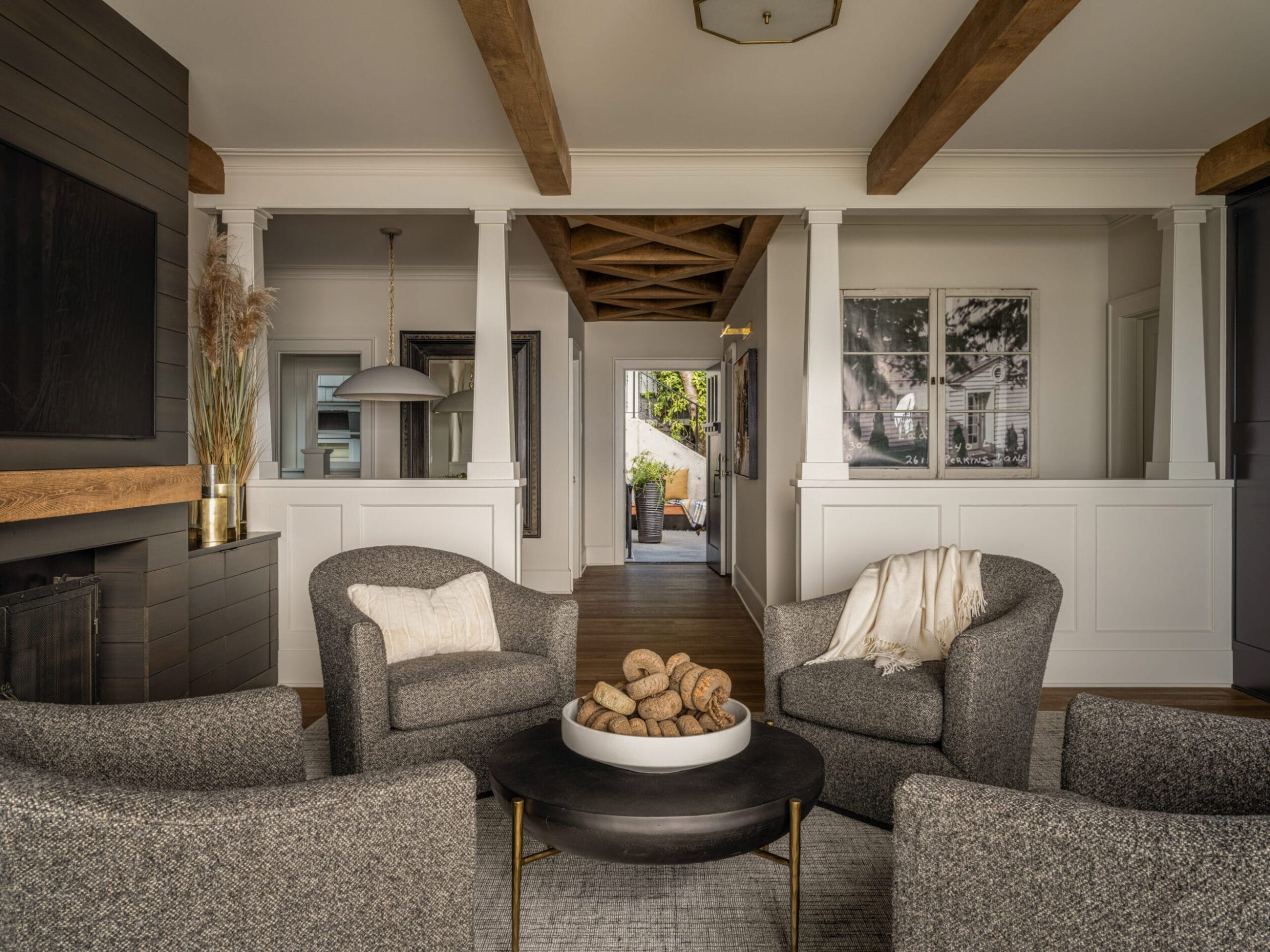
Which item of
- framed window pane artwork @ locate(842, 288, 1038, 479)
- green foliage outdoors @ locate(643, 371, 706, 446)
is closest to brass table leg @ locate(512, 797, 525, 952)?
framed window pane artwork @ locate(842, 288, 1038, 479)

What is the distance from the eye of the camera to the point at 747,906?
1935 mm

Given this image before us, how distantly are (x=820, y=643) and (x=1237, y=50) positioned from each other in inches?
105

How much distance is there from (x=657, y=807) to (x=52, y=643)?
2.00 meters

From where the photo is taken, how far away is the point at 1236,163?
3.70 metres

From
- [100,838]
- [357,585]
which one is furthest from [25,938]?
[357,585]

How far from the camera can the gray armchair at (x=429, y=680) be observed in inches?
91.5

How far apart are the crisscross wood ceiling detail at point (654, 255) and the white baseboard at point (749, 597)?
224 cm

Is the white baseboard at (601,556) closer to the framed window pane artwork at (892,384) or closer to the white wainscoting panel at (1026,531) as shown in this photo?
the framed window pane artwork at (892,384)

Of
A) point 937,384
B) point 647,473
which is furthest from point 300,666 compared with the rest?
point 647,473

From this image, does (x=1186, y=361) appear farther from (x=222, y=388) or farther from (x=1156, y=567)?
(x=222, y=388)

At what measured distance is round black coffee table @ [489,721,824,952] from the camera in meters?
1.54

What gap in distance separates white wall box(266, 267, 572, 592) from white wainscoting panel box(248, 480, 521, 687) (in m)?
2.57

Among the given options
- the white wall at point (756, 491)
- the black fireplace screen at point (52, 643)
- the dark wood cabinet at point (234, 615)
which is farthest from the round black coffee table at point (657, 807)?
the white wall at point (756, 491)

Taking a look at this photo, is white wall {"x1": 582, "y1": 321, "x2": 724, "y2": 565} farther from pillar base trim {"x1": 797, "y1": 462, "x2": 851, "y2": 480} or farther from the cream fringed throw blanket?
the cream fringed throw blanket
